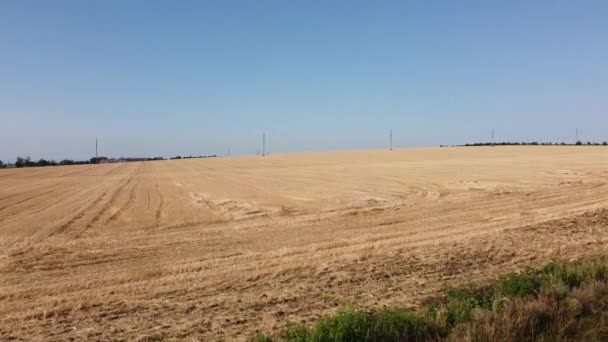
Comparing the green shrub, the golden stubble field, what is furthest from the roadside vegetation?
the golden stubble field

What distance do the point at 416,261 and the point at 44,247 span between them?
314 inches

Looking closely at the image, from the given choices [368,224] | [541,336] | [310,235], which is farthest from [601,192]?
[541,336]

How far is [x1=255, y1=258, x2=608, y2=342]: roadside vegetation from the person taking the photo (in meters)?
5.53

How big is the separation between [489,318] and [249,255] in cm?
547

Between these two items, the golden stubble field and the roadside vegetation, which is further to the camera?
the golden stubble field

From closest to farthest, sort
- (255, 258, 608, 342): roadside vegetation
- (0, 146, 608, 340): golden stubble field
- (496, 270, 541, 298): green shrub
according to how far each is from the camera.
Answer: (255, 258, 608, 342): roadside vegetation
(0, 146, 608, 340): golden stubble field
(496, 270, 541, 298): green shrub

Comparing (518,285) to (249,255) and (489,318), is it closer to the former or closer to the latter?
(489,318)

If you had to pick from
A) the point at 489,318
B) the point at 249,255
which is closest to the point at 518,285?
the point at 489,318

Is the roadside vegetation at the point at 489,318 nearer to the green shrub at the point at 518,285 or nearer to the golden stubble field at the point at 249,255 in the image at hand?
the green shrub at the point at 518,285

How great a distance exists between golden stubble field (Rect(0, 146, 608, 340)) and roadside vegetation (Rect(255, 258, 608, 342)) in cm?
67

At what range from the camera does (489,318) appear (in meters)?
5.80

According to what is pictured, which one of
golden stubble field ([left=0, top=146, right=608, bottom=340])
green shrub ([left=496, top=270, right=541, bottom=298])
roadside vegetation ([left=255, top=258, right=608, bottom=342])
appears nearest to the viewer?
roadside vegetation ([left=255, top=258, right=608, bottom=342])

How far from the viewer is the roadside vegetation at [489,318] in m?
5.53

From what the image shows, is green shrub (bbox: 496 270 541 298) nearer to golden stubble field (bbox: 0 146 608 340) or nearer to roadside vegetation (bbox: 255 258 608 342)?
roadside vegetation (bbox: 255 258 608 342)
